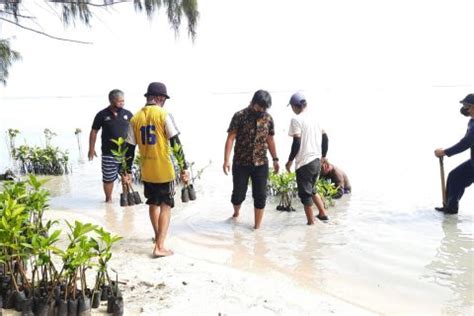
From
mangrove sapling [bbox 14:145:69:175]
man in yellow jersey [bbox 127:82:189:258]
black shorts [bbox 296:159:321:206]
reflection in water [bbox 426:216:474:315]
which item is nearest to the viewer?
reflection in water [bbox 426:216:474:315]

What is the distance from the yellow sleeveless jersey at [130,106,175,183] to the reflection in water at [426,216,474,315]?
2763 mm

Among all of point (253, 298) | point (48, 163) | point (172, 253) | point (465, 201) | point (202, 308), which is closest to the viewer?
point (202, 308)

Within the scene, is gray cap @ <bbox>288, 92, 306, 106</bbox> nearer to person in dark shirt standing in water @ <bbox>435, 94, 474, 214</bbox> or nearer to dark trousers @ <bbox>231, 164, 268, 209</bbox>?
dark trousers @ <bbox>231, 164, 268, 209</bbox>

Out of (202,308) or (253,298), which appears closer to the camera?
(202,308)

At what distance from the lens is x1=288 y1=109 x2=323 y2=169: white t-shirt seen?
5762 mm

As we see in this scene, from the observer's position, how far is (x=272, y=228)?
614 centimetres

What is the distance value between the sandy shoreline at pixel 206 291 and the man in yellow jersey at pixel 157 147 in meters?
0.46

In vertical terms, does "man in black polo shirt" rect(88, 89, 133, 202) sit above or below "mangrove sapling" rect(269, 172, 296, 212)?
above

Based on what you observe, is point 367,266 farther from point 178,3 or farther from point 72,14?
point 72,14

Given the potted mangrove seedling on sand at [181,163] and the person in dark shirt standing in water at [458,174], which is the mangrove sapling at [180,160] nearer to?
the potted mangrove seedling on sand at [181,163]

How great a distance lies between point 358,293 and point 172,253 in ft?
6.12

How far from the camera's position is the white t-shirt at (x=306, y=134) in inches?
227

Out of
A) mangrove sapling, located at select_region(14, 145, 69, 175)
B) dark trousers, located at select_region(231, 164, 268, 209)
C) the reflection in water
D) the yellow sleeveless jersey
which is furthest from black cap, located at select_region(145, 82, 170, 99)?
mangrove sapling, located at select_region(14, 145, 69, 175)

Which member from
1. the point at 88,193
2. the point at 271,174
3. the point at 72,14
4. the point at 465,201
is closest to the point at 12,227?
the point at 72,14
